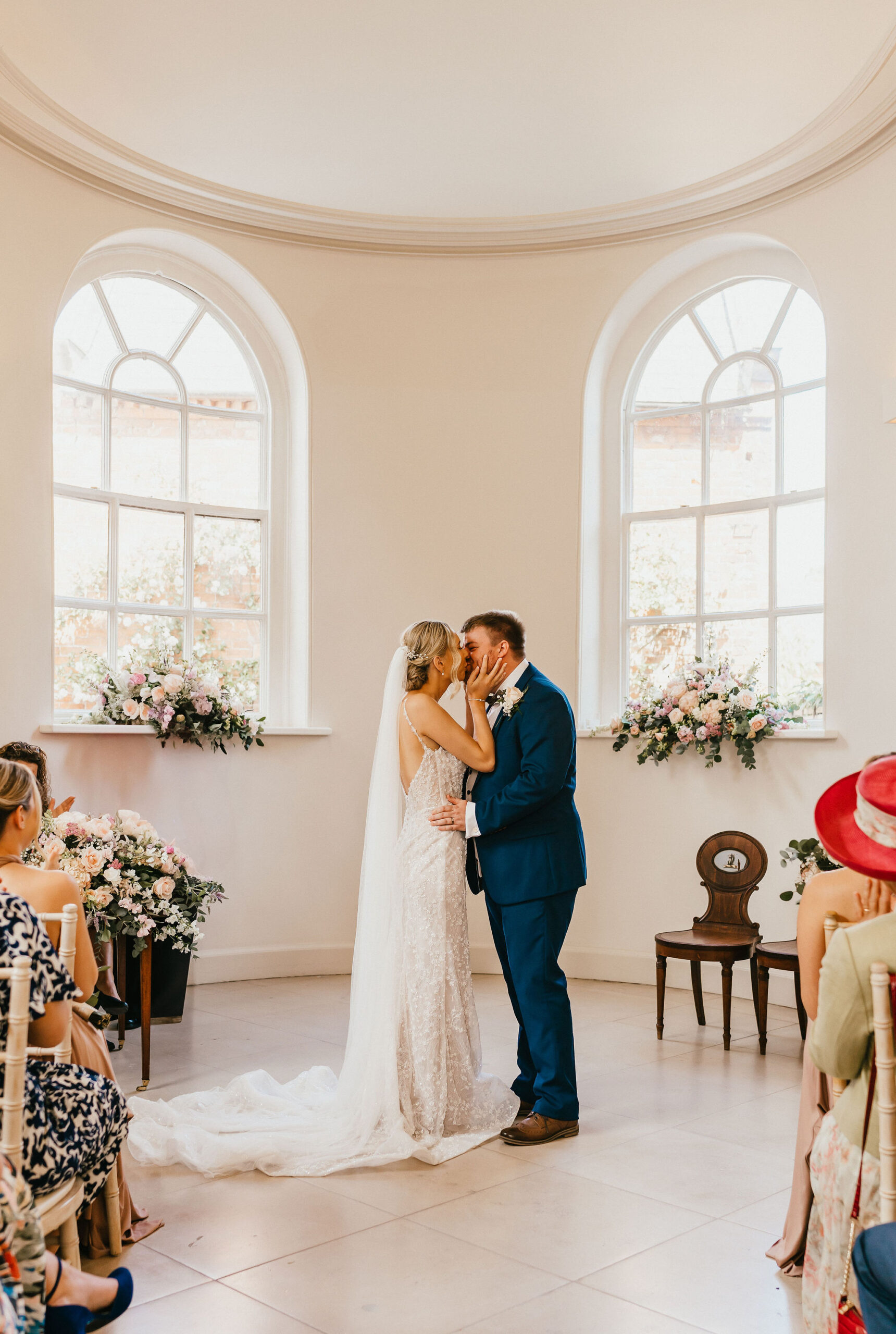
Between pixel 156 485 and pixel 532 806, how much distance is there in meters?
3.41

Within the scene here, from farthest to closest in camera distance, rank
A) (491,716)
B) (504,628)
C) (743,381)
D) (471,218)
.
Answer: (471,218) → (743,381) → (491,716) → (504,628)

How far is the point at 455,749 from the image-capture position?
3.92 metres

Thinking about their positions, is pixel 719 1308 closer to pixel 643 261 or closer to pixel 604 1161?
pixel 604 1161

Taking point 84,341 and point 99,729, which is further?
point 84,341

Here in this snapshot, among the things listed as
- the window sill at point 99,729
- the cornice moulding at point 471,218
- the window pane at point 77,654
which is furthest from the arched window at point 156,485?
the cornice moulding at point 471,218

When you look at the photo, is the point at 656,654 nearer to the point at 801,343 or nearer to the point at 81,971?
the point at 801,343

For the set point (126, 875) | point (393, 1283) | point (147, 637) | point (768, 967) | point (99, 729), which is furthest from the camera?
point (147, 637)

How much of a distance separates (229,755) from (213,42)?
339 cm

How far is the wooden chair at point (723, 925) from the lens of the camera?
197 inches

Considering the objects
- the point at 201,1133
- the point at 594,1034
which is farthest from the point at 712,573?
the point at 201,1133

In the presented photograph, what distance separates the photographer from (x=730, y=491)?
6289 mm

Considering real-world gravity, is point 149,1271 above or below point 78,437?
below

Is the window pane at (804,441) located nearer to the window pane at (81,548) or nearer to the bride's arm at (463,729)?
the bride's arm at (463,729)

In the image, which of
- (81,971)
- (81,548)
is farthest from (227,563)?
(81,971)
